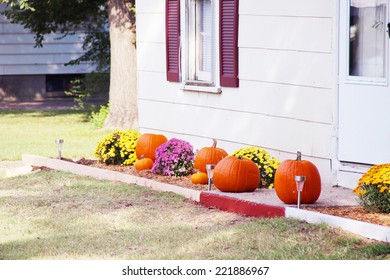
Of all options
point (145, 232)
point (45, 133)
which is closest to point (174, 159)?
point (145, 232)

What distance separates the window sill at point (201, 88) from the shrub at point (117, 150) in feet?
3.26

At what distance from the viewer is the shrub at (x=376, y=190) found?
9570 millimetres

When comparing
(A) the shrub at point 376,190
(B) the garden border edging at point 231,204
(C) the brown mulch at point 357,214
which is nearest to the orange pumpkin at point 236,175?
(B) the garden border edging at point 231,204

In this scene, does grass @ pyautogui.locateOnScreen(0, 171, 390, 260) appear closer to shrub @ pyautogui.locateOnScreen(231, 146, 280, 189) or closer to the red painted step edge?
the red painted step edge

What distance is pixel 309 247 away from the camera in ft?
28.6

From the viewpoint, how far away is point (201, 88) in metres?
14.1

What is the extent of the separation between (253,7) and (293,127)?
65.1 inches

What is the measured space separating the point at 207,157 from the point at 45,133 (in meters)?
9.34

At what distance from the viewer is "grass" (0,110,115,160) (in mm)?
17578

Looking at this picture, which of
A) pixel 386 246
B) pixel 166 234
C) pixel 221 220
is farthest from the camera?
pixel 221 220

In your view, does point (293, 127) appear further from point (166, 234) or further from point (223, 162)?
point (166, 234)

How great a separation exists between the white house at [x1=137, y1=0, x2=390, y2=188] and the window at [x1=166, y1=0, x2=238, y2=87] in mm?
14

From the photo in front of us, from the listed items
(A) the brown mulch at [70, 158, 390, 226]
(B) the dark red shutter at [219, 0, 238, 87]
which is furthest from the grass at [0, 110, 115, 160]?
(A) the brown mulch at [70, 158, 390, 226]

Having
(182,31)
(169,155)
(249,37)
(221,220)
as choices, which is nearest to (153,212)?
(221,220)
